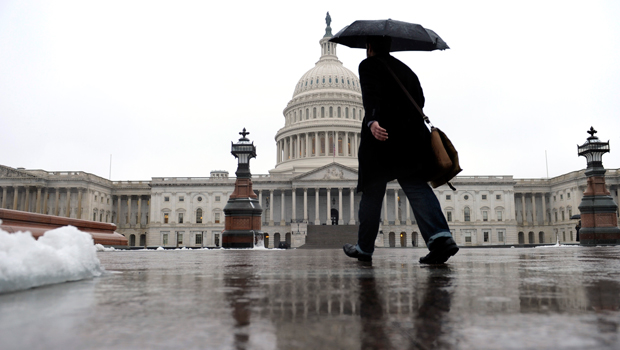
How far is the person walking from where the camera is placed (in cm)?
520

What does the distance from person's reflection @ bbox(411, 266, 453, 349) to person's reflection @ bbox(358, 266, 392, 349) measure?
9 cm

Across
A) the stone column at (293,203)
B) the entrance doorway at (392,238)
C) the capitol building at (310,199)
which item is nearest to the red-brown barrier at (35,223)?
the capitol building at (310,199)

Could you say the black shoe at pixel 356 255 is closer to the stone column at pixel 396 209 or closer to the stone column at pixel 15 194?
the stone column at pixel 396 209

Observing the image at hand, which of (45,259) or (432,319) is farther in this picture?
(45,259)

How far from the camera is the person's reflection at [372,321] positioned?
130 centimetres

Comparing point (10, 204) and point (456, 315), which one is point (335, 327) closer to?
point (456, 315)

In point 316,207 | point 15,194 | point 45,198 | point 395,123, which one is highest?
point 15,194

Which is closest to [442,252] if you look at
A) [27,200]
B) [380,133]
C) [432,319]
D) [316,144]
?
[380,133]

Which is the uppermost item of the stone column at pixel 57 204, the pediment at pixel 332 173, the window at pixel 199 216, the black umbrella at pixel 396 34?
the pediment at pixel 332 173

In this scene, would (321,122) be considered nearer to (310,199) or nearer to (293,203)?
(310,199)

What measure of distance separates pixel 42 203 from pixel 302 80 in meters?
50.4

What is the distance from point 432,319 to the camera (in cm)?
166

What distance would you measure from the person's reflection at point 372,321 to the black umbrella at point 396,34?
12.6ft

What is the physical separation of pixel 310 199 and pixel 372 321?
74.0m
